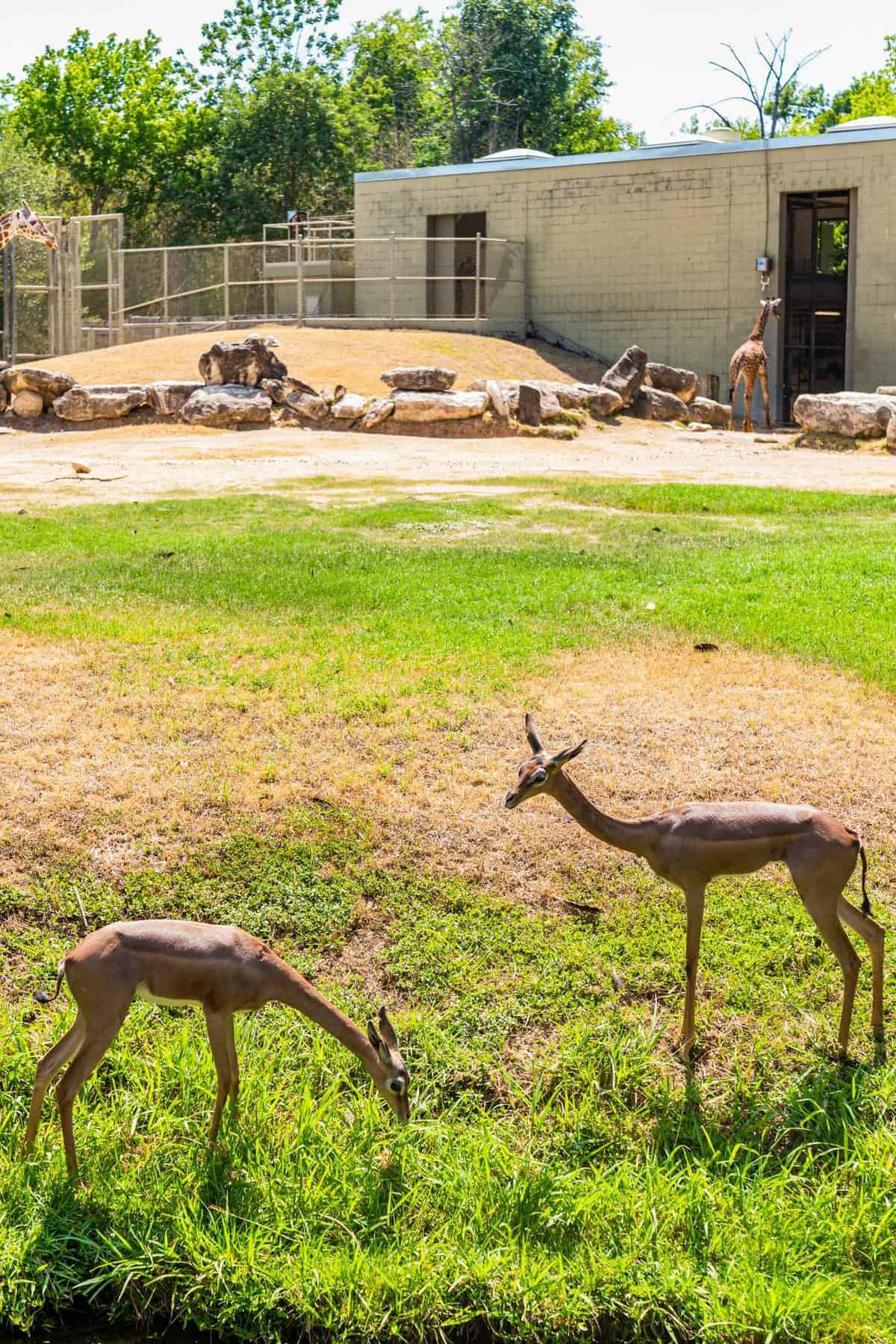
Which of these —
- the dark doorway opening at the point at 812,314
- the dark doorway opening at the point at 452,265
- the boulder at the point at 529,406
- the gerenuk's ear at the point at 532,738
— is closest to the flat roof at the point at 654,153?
the dark doorway opening at the point at 452,265

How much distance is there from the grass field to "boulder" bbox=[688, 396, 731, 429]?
57.1 ft

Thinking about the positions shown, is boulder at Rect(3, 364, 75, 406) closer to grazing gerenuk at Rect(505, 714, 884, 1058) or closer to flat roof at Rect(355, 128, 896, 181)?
flat roof at Rect(355, 128, 896, 181)

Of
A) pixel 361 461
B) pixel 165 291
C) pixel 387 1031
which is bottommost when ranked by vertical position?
pixel 387 1031

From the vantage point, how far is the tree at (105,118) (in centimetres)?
5116

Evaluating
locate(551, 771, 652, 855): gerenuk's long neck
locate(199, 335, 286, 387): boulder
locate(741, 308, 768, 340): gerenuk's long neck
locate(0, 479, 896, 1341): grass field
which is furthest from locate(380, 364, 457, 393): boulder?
locate(551, 771, 652, 855): gerenuk's long neck

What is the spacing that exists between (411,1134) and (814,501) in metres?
11.5

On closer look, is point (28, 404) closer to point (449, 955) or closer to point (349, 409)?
point (349, 409)

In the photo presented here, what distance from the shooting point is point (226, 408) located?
22797 mm

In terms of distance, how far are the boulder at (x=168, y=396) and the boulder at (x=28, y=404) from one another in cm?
188

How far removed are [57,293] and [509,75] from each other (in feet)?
97.2

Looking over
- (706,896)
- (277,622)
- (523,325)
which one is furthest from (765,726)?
(523,325)

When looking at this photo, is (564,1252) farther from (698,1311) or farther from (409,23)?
(409,23)

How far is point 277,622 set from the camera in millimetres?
8672

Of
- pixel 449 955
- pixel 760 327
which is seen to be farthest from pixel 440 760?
pixel 760 327
